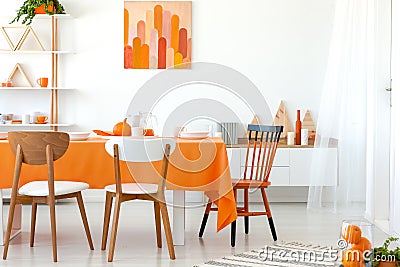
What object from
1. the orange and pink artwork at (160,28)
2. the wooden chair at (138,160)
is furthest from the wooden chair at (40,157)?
the orange and pink artwork at (160,28)

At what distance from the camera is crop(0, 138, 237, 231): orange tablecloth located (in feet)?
15.3

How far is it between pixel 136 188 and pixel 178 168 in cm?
30

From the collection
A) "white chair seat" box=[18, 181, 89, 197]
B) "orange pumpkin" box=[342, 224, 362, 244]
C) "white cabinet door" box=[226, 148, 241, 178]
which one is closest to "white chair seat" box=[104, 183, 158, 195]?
"white chair seat" box=[18, 181, 89, 197]

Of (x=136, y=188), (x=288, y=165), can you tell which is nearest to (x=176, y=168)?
(x=136, y=188)

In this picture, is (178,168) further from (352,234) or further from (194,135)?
(352,234)

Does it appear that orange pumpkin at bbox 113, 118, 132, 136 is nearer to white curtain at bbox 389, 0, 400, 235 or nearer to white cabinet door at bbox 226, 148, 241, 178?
white cabinet door at bbox 226, 148, 241, 178

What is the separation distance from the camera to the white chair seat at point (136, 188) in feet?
14.9

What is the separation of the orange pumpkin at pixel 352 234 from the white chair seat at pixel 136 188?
1.73 meters

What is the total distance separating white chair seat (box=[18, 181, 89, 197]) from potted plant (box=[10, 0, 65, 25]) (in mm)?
2391

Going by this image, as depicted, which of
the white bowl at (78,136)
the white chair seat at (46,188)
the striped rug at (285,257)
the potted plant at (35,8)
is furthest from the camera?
the potted plant at (35,8)

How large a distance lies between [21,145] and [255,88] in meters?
3.11

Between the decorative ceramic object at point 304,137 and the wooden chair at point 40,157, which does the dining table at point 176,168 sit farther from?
the decorative ceramic object at point 304,137

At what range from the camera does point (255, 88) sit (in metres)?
7.04

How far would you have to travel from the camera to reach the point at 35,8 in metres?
6.75
